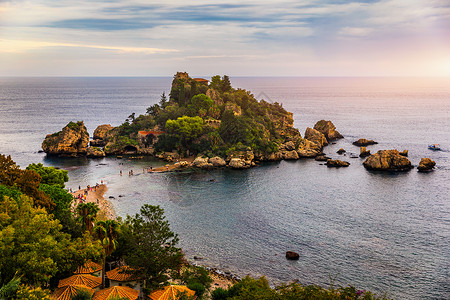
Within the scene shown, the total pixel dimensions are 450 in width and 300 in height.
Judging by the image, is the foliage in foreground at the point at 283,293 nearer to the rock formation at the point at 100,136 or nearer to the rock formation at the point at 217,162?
the rock formation at the point at 217,162

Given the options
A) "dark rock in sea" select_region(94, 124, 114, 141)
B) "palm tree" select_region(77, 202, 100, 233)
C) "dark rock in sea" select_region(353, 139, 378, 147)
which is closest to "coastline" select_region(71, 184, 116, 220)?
"palm tree" select_region(77, 202, 100, 233)

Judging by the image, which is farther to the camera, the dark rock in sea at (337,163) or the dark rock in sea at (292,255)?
the dark rock in sea at (337,163)

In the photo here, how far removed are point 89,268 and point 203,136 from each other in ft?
209

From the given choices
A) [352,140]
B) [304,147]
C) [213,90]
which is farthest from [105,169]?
[352,140]

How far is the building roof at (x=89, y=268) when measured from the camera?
117 ft

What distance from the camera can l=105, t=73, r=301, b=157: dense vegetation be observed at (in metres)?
96.0

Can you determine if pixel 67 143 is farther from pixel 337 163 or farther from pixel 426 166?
pixel 426 166

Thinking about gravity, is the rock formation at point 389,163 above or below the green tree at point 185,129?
below

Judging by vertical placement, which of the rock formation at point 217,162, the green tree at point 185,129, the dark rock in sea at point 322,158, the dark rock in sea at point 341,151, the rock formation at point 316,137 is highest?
the green tree at point 185,129

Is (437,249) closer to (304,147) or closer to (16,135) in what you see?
(304,147)

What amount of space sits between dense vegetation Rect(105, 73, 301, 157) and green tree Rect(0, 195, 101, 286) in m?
58.6

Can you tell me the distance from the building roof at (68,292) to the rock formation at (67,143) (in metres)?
67.4

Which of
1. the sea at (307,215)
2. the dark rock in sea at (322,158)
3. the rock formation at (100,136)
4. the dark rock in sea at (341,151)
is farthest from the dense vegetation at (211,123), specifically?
the dark rock in sea at (341,151)

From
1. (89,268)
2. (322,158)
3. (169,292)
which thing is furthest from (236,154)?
(169,292)
